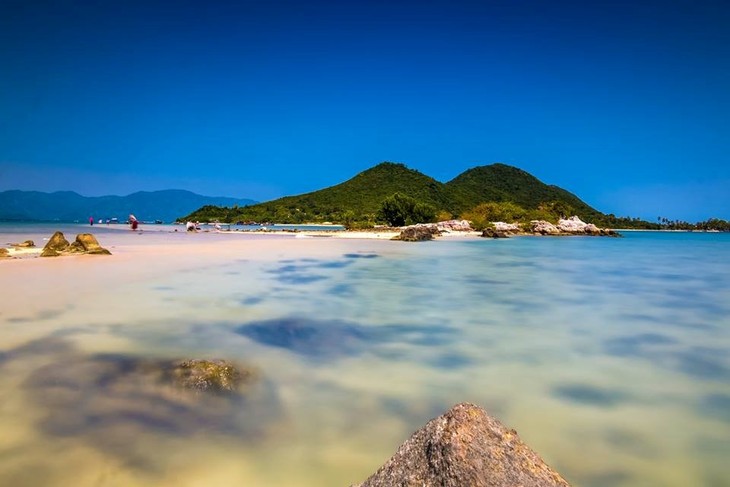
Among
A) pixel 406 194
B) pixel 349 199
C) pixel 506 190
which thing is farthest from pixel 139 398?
pixel 506 190

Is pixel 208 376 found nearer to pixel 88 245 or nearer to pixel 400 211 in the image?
pixel 88 245

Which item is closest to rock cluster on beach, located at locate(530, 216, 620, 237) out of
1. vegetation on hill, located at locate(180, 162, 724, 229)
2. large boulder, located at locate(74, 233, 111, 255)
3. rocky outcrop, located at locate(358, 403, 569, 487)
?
vegetation on hill, located at locate(180, 162, 724, 229)

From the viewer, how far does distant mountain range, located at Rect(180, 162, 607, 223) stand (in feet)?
366

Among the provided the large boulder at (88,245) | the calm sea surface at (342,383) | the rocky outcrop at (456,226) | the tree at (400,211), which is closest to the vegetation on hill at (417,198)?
the tree at (400,211)

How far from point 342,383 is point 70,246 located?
2111cm

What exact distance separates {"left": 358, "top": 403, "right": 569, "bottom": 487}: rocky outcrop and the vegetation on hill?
263 ft

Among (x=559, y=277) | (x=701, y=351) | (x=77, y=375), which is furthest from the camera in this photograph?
(x=559, y=277)

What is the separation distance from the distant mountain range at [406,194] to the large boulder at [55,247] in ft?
263

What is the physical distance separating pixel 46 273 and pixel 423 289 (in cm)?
1232

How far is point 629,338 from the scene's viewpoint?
8.59m

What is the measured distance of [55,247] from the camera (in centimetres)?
2062

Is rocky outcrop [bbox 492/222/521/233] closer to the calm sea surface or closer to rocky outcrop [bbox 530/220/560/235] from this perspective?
rocky outcrop [bbox 530/220/560/235]

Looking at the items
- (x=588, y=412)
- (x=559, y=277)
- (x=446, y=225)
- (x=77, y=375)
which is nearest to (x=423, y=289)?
(x=559, y=277)

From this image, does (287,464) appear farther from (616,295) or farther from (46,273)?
(46,273)
